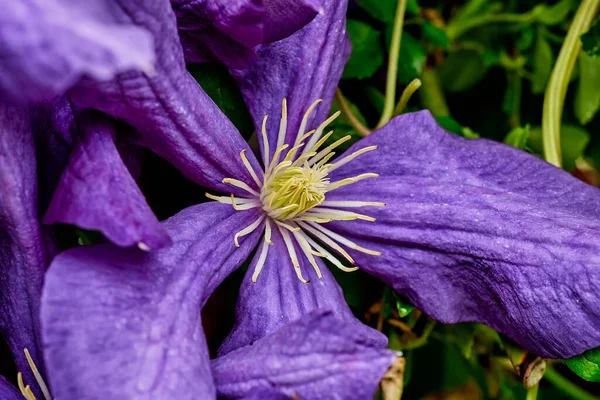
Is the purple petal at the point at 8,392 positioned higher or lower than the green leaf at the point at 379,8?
lower

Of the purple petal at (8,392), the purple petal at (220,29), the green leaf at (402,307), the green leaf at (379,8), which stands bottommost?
the green leaf at (402,307)

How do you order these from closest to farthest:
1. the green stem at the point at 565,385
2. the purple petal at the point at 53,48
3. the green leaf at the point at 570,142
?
the purple petal at the point at 53,48 < the green leaf at the point at 570,142 < the green stem at the point at 565,385

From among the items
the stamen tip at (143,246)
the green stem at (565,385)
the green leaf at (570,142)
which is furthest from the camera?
the green stem at (565,385)

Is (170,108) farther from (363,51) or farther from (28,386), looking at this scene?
(363,51)

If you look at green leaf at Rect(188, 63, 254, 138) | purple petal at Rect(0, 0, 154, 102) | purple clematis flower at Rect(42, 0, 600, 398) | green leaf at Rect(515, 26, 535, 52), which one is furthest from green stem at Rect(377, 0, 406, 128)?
purple petal at Rect(0, 0, 154, 102)

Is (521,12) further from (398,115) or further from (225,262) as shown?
(225,262)

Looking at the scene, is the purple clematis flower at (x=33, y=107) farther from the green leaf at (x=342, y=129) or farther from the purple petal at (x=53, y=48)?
the green leaf at (x=342, y=129)

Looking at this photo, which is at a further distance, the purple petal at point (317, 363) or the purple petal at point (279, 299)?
the purple petal at point (279, 299)

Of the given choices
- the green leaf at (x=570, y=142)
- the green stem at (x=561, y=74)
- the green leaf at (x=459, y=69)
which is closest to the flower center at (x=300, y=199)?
the green stem at (x=561, y=74)
